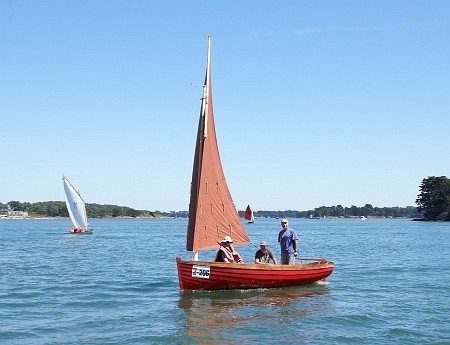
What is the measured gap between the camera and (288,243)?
1011 inches

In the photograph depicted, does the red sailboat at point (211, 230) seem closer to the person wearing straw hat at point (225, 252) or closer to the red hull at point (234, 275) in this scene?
the red hull at point (234, 275)

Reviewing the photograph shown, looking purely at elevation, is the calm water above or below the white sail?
below

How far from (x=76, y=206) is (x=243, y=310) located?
7158cm

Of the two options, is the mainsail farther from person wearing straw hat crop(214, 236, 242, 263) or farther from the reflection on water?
the reflection on water

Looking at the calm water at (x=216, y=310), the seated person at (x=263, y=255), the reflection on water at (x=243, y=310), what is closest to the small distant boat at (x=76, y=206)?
the calm water at (x=216, y=310)

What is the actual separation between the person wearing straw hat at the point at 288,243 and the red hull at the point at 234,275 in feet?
2.29

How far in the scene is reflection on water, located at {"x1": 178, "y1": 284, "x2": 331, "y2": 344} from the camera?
1769 cm

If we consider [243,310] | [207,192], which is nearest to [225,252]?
[207,192]

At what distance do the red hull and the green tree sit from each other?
150351 millimetres

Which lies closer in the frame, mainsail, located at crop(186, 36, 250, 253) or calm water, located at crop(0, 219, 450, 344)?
calm water, located at crop(0, 219, 450, 344)

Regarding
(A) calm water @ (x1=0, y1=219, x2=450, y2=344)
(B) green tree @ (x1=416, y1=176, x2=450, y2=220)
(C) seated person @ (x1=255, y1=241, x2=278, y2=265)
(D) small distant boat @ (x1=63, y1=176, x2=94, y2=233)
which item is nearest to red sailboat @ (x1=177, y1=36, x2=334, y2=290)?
(A) calm water @ (x1=0, y1=219, x2=450, y2=344)

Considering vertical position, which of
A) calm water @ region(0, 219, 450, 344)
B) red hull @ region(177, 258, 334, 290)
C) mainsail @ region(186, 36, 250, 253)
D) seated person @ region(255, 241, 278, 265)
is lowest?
calm water @ region(0, 219, 450, 344)

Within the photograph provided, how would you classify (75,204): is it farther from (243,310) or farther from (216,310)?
(243,310)

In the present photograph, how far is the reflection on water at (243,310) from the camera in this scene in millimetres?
17688
